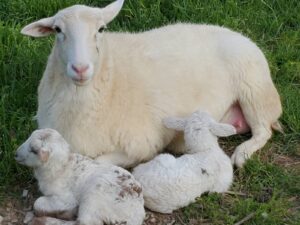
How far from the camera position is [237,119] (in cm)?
619

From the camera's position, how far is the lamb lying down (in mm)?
4973

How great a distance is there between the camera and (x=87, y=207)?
465cm

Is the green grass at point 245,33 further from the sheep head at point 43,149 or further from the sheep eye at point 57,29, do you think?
the sheep eye at point 57,29

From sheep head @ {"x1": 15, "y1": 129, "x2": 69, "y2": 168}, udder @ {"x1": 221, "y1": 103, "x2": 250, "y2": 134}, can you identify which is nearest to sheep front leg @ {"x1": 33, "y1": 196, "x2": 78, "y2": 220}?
sheep head @ {"x1": 15, "y1": 129, "x2": 69, "y2": 168}

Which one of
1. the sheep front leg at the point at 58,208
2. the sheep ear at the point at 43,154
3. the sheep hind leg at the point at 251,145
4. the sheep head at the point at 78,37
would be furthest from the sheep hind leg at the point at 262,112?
the sheep ear at the point at 43,154

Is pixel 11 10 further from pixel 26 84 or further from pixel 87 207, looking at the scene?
pixel 87 207

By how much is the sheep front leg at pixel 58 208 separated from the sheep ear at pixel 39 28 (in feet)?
3.95

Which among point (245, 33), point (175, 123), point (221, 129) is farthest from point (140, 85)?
point (245, 33)

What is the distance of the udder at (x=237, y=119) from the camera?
6.14m

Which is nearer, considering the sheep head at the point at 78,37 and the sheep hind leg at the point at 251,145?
the sheep head at the point at 78,37

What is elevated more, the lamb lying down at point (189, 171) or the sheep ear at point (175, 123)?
the sheep ear at point (175, 123)

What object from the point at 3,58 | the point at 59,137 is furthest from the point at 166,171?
the point at 3,58

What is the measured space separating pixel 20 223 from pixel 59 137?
0.69 m

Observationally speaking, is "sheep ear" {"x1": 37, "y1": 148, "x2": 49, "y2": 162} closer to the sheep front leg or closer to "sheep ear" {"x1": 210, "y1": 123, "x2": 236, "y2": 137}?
the sheep front leg
